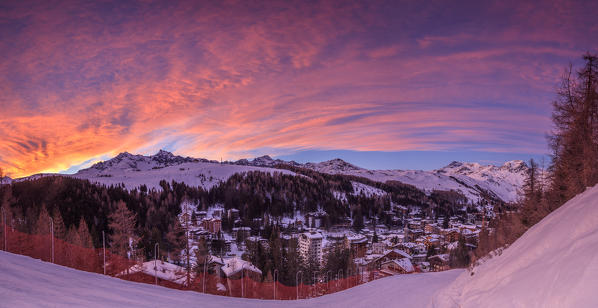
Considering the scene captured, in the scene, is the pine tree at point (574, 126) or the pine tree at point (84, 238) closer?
the pine tree at point (574, 126)

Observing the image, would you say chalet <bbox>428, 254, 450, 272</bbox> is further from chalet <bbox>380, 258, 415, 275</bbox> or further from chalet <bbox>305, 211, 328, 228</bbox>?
chalet <bbox>305, 211, 328, 228</bbox>

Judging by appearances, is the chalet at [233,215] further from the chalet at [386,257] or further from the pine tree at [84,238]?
the pine tree at [84,238]

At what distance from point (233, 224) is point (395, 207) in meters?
97.9

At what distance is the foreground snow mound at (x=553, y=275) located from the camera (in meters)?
3.54

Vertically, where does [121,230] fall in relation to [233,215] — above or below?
above

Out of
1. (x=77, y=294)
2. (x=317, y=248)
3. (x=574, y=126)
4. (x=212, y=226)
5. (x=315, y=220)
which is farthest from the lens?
(x=315, y=220)

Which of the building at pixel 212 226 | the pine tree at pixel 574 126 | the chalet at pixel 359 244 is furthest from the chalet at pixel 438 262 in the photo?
the building at pixel 212 226

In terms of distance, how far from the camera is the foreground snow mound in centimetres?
354

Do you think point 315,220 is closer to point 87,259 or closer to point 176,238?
point 176,238

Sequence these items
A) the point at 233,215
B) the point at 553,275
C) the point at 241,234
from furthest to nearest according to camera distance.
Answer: the point at 233,215
the point at 241,234
the point at 553,275

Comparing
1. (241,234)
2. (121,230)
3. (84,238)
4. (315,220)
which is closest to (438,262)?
(241,234)

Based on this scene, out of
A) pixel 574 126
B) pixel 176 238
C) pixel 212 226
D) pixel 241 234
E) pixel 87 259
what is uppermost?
pixel 574 126

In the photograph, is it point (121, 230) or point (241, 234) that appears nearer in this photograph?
point (121, 230)

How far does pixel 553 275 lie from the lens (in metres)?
4.23
